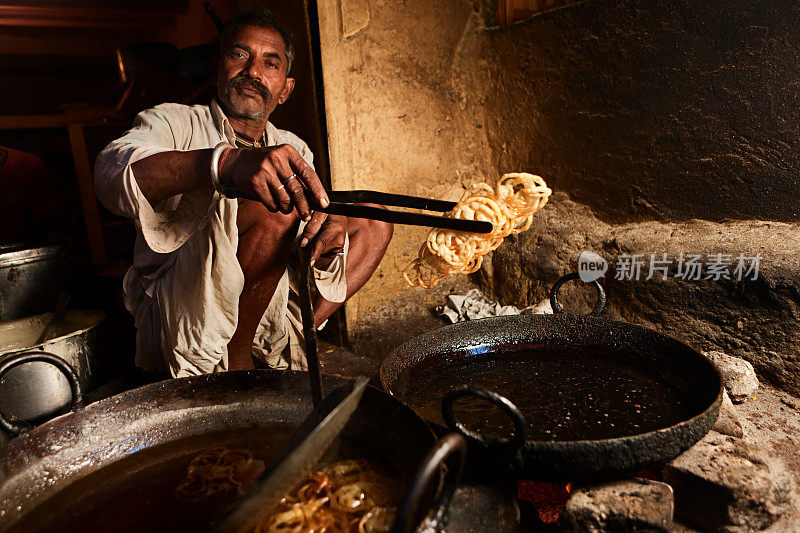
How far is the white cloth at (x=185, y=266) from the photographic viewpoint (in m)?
2.47

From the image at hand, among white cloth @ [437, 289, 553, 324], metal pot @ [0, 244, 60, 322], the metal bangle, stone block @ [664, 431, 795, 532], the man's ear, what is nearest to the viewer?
stone block @ [664, 431, 795, 532]

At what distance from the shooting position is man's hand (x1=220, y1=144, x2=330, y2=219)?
6.61 feet

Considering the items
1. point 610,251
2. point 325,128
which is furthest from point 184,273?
point 610,251

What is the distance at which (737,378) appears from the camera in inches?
111

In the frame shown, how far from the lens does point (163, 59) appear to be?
225 inches

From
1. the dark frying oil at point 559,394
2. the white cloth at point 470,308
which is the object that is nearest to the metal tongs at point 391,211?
the dark frying oil at point 559,394

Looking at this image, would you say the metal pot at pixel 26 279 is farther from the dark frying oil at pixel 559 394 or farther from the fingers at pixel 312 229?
the dark frying oil at pixel 559 394

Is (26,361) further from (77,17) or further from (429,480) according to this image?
(77,17)

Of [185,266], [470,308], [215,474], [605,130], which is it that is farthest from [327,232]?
[605,130]

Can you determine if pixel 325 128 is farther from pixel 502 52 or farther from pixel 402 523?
pixel 402 523

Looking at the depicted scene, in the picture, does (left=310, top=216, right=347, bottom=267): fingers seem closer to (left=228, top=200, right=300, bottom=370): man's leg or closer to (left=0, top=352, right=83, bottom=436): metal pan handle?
(left=228, top=200, right=300, bottom=370): man's leg

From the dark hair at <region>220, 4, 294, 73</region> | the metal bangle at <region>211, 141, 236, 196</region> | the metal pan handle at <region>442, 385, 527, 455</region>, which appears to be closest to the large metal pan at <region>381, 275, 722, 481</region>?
the metal pan handle at <region>442, 385, 527, 455</region>

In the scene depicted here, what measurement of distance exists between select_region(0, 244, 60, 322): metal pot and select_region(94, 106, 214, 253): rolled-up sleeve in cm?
182

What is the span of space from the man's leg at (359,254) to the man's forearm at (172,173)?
1308 mm
